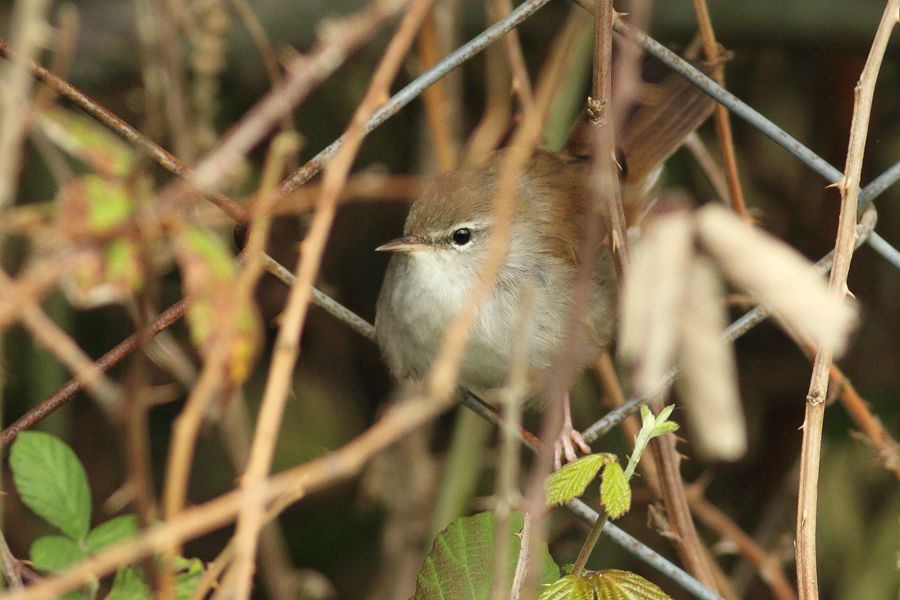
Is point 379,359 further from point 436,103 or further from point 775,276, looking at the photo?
point 775,276

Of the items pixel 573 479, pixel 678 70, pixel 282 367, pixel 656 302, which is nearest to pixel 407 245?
pixel 678 70

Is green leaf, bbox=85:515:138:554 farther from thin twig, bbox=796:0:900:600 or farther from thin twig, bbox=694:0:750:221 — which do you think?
thin twig, bbox=694:0:750:221

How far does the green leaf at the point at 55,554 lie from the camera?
1443 millimetres

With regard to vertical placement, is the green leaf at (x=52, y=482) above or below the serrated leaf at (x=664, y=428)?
above

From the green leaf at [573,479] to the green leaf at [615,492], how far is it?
0.6 inches

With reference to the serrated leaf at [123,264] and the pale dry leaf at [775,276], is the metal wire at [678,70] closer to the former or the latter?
the serrated leaf at [123,264]

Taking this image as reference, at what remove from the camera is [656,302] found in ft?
2.70

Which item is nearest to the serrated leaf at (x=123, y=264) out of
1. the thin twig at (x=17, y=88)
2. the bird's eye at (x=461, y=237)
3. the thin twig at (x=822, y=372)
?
the thin twig at (x=17, y=88)

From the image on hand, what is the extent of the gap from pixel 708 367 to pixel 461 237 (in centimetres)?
178

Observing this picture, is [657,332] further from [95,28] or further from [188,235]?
[95,28]

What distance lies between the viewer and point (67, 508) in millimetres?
1493

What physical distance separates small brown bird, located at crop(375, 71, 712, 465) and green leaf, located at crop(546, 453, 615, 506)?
0.90 meters

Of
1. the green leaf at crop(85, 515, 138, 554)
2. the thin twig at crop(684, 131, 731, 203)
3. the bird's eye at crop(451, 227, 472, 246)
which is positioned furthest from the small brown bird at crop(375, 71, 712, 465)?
the green leaf at crop(85, 515, 138, 554)

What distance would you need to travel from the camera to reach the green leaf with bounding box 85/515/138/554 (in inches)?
58.7
